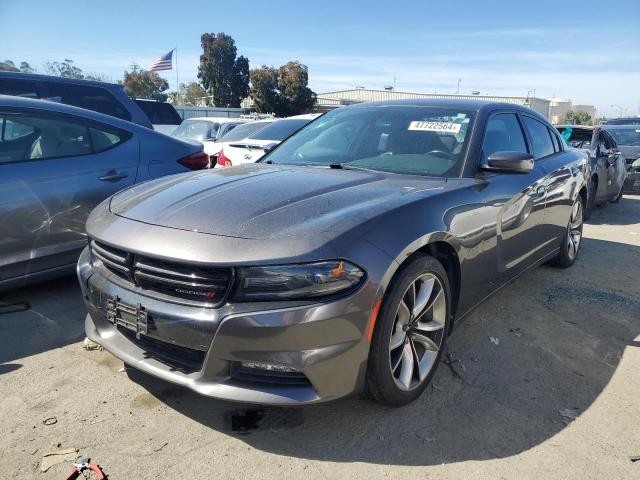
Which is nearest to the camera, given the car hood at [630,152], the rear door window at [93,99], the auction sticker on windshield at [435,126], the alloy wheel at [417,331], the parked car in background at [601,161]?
the alloy wheel at [417,331]

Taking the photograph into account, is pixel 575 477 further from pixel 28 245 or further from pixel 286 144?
pixel 28 245

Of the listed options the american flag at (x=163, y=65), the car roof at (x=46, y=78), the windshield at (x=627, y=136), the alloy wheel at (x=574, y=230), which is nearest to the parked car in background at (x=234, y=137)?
the car roof at (x=46, y=78)

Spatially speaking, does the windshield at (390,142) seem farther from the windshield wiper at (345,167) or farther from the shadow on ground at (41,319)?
the shadow on ground at (41,319)

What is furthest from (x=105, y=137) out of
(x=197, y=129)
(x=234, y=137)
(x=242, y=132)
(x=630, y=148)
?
(x=630, y=148)

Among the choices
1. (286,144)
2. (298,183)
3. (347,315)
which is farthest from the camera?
(286,144)

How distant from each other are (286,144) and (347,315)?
222 centimetres

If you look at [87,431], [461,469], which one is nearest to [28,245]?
[87,431]

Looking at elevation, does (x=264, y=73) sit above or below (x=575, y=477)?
above

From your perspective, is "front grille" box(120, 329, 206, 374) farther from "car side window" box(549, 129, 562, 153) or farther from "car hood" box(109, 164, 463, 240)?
"car side window" box(549, 129, 562, 153)

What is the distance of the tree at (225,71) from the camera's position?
169 ft

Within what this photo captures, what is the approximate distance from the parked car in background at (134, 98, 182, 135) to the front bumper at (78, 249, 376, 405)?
12.0 meters

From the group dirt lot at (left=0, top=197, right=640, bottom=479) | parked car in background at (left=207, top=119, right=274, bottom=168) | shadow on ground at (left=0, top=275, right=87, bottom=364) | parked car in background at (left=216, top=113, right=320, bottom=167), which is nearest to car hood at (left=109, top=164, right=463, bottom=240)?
dirt lot at (left=0, top=197, right=640, bottom=479)

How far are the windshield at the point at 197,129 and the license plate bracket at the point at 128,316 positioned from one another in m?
9.58

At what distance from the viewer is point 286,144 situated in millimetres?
3898
